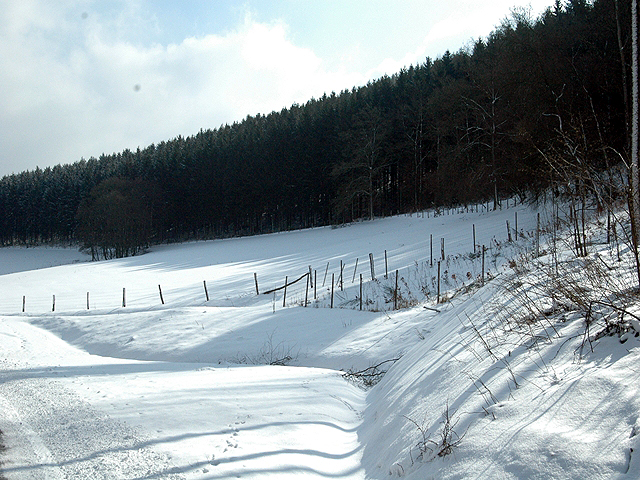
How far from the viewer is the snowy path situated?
3.37m

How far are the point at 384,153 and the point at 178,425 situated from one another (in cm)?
4312

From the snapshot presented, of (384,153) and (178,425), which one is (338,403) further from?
(384,153)

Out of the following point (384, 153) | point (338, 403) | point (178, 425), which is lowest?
point (338, 403)

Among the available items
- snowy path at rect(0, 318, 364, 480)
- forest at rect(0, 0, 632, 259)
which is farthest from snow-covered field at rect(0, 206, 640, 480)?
forest at rect(0, 0, 632, 259)

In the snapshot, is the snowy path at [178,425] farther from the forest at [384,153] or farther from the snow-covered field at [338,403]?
the forest at [384,153]

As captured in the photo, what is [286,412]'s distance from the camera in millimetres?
4715

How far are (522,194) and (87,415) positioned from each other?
28827mm

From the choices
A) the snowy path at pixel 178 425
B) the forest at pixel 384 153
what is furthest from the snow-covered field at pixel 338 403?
the forest at pixel 384 153

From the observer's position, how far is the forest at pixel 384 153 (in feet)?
60.0

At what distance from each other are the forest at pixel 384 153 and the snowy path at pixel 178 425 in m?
5.38

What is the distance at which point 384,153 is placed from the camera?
147 feet

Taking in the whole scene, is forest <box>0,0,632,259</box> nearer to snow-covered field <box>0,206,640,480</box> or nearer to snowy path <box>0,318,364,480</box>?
snow-covered field <box>0,206,640,480</box>

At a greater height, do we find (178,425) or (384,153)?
(384,153)

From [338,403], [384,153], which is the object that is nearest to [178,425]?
[338,403]
